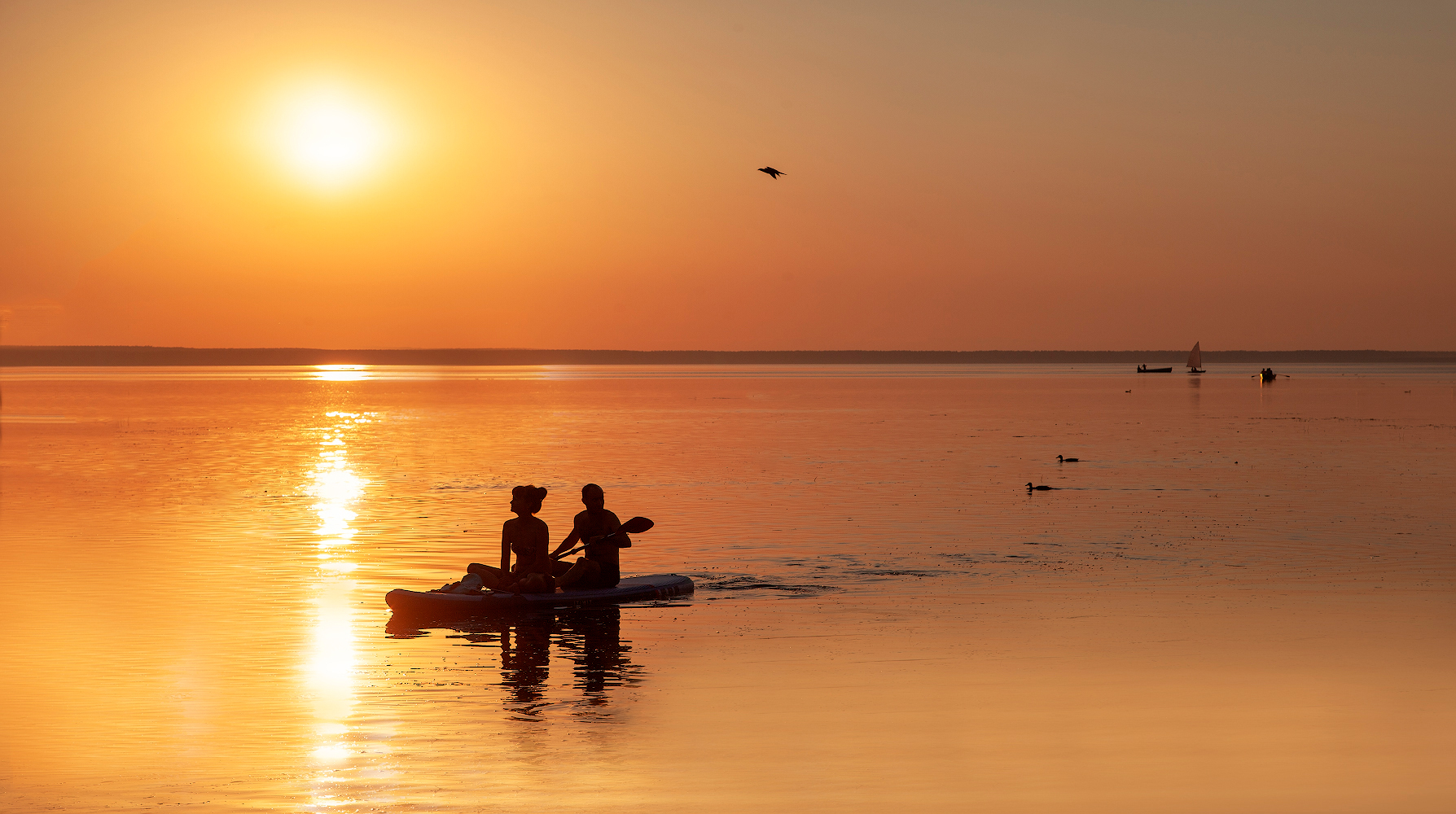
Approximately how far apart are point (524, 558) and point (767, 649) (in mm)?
5177

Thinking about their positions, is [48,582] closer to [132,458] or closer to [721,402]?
[132,458]

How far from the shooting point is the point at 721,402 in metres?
123

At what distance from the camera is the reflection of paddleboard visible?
2172cm

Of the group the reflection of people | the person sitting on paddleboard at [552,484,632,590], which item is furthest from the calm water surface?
the person sitting on paddleboard at [552,484,632,590]

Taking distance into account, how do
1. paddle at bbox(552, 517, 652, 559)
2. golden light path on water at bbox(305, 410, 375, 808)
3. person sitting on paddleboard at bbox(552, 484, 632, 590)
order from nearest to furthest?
golden light path on water at bbox(305, 410, 375, 808), person sitting on paddleboard at bbox(552, 484, 632, 590), paddle at bbox(552, 517, 652, 559)

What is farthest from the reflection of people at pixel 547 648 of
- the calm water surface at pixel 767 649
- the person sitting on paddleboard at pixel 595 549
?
the person sitting on paddleboard at pixel 595 549

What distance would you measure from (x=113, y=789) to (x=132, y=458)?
47384mm

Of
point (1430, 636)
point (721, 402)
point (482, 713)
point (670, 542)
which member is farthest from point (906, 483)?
point (721, 402)

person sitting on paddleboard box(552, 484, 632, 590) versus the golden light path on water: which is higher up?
person sitting on paddleboard box(552, 484, 632, 590)

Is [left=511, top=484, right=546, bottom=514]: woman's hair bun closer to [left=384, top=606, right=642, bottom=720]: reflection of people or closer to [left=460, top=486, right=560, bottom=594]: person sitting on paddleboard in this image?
[left=460, top=486, right=560, bottom=594]: person sitting on paddleboard

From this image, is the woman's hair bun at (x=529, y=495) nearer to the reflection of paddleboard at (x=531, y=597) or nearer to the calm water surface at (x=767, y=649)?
the reflection of paddleboard at (x=531, y=597)

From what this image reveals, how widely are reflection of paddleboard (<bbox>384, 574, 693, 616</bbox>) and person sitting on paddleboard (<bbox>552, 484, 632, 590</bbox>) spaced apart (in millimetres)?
213

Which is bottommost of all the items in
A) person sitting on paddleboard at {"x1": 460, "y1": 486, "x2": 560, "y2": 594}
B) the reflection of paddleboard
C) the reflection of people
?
the reflection of people

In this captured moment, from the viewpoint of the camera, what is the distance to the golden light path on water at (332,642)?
13.8 m
